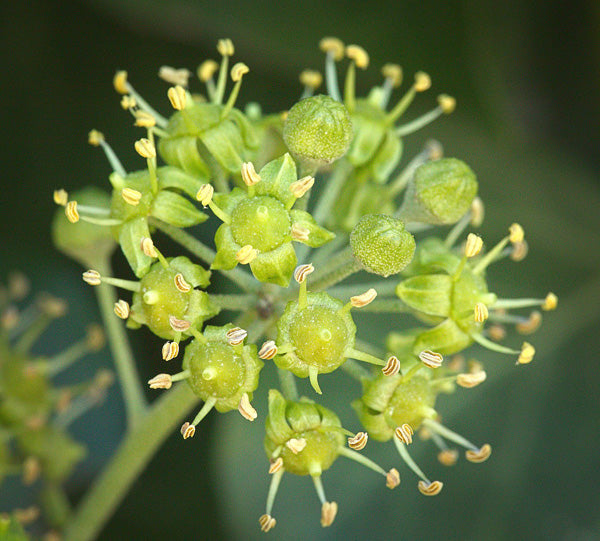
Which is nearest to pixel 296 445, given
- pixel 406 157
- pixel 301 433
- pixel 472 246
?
pixel 301 433

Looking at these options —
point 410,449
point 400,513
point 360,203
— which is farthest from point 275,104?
point 400,513

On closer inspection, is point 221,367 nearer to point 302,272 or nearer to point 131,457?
point 302,272

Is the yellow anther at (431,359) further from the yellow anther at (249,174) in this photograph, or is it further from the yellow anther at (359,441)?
the yellow anther at (249,174)

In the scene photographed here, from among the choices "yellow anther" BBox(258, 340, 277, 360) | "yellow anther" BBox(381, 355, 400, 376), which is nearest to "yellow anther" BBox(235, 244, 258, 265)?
"yellow anther" BBox(258, 340, 277, 360)

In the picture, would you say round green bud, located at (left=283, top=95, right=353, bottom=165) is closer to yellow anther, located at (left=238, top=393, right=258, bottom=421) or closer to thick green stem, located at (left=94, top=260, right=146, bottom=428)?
yellow anther, located at (left=238, top=393, right=258, bottom=421)

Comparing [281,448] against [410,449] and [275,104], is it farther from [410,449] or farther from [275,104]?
[275,104]

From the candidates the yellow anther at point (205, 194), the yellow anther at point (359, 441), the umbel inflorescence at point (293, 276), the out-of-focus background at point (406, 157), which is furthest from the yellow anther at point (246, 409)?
the out-of-focus background at point (406, 157)

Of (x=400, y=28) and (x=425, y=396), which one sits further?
(x=400, y=28)
